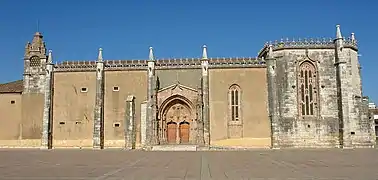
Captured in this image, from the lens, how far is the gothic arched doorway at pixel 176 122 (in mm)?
42344

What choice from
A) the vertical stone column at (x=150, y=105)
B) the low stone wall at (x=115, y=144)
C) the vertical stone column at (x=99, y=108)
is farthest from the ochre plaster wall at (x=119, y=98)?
the vertical stone column at (x=150, y=105)

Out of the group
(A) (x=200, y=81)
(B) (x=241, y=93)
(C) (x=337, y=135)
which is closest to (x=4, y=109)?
(A) (x=200, y=81)

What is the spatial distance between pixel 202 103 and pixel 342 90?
13915 millimetres

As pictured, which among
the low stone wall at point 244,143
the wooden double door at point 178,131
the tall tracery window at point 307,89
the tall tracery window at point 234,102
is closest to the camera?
the tall tracery window at point 307,89

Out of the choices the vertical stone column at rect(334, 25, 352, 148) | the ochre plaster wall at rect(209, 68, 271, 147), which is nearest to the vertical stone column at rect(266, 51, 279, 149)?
the ochre plaster wall at rect(209, 68, 271, 147)

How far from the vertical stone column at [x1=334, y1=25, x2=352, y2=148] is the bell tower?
3170cm

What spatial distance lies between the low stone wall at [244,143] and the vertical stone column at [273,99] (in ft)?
3.61

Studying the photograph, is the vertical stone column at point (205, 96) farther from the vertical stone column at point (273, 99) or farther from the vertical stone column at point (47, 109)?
the vertical stone column at point (47, 109)

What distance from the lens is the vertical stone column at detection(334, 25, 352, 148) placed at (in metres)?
38.8

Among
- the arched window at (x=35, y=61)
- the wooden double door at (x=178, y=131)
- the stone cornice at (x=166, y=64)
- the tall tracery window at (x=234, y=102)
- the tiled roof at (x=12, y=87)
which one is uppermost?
the arched window at (x=35, y=61)

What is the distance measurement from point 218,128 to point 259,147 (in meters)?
4.54

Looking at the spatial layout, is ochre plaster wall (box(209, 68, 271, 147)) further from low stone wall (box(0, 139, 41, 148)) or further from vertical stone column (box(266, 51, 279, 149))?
low stone wall (box(0, 139, 41, 148))

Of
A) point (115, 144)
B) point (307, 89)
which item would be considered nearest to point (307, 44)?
point (307, 89)

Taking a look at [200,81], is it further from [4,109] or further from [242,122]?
[4,109]
